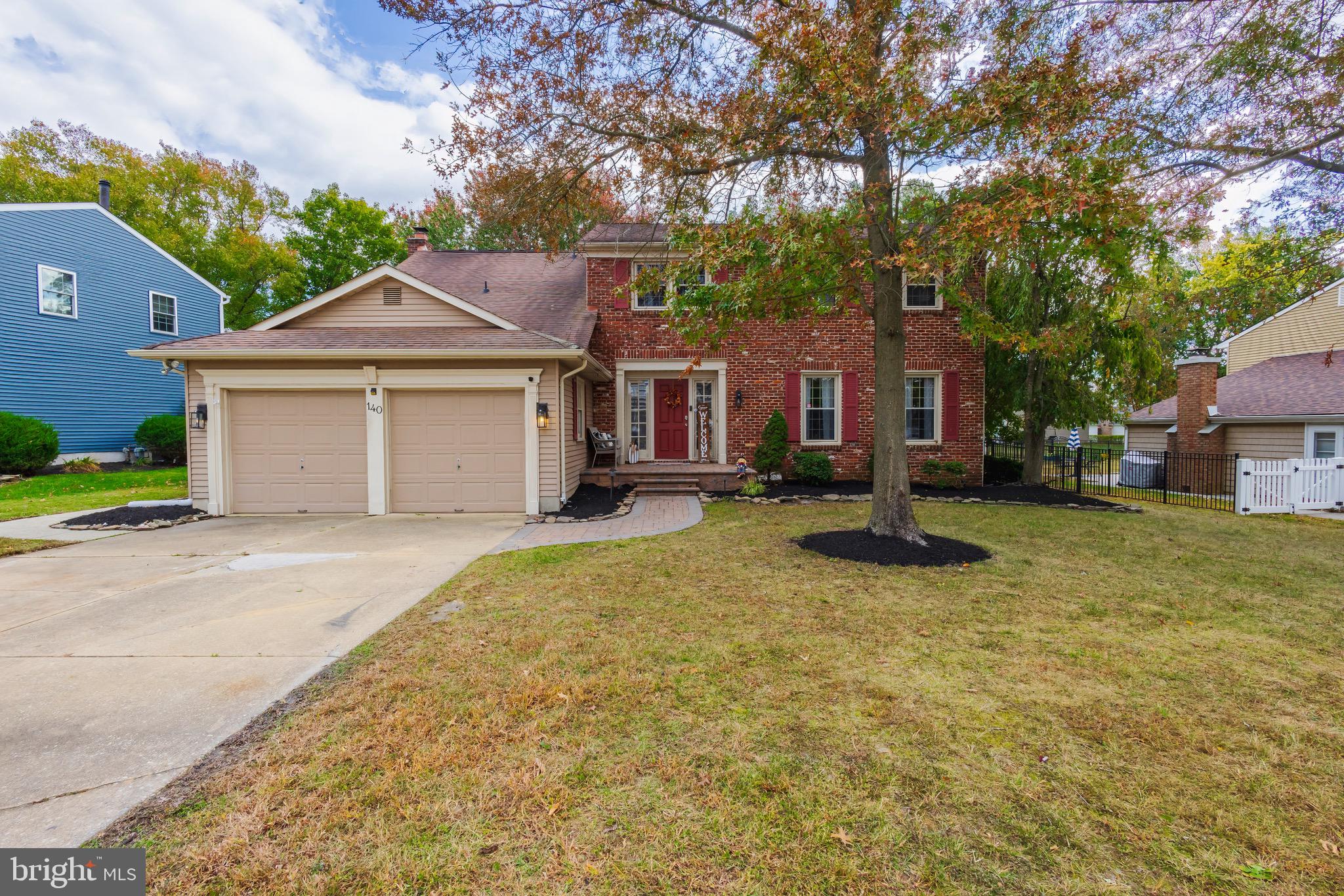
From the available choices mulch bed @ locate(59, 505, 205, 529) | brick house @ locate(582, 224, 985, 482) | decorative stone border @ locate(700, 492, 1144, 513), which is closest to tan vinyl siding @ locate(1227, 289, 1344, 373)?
decorative stone border @ locate(700, 492, 1144, 513)

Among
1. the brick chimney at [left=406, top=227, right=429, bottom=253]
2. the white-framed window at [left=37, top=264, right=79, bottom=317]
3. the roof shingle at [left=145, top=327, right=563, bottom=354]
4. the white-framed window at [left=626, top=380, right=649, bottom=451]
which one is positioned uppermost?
the brick chimney at [left=406, top=227, right=429, bottom=253]

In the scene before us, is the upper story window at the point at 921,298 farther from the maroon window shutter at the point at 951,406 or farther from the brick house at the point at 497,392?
the maroon window shutter at the point at 951,406

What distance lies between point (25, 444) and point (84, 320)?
4.38 metres

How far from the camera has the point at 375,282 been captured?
33.4ft

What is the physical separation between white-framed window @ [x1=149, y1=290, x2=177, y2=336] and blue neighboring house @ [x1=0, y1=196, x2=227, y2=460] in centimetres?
3

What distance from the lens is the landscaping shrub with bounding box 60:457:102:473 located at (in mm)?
14344

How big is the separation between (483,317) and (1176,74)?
33.3 ft

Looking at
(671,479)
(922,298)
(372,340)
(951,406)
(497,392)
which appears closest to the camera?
(372,340)

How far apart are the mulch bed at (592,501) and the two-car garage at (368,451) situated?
35.7 inches

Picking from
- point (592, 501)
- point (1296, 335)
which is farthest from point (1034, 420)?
point (1296, 335)

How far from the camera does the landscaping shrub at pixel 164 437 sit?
53.7ft

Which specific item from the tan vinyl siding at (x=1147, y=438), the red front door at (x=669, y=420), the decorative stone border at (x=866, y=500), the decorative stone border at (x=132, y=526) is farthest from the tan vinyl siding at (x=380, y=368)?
the tan vinyl siding at (x=1147, y=438)

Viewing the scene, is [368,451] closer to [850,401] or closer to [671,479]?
[671,479]

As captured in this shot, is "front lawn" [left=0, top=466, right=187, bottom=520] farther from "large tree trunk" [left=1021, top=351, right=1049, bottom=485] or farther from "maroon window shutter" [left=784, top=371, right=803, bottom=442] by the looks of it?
"large tree trunk" [left=1021, top=351, right=1049, bottom=485]
